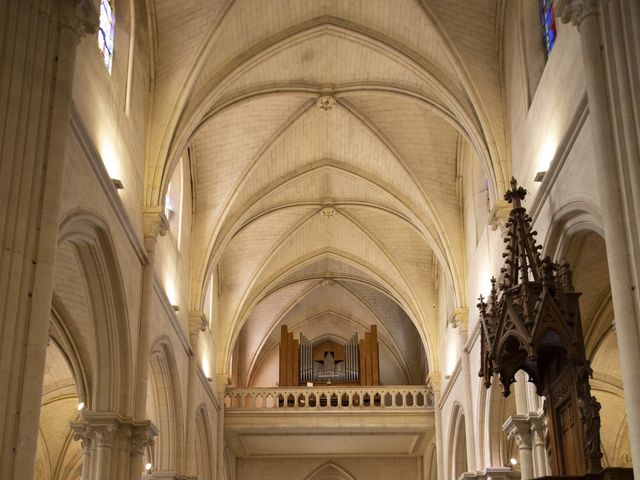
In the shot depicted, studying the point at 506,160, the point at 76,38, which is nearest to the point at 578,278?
the point at 506,160

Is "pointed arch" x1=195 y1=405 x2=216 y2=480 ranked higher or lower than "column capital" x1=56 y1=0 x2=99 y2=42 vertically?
lower

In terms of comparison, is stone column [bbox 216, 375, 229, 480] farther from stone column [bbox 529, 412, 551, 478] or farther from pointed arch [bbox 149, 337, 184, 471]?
stone column [bbox 529, 412, 551, 478]

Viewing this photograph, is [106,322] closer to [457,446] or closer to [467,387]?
[467,387]

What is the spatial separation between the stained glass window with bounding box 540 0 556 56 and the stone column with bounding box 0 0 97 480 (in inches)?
274

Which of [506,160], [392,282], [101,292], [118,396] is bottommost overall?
[118,396]

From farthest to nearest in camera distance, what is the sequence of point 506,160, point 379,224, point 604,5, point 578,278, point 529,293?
point 379,224, point 506,160, point 578,278, point 529,293, point 604,5

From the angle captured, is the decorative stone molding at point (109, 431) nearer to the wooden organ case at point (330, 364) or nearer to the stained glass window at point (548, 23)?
the stained glass window at point (548, 23)

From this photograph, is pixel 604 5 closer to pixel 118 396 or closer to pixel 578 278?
pixel 578 278

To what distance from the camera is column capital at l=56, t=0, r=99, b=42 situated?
10805 mm

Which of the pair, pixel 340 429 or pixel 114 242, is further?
pixel 340 429

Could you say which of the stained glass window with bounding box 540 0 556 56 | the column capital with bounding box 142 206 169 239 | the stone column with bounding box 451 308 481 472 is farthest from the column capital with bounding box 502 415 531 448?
the column capital with bounding box 142 206 169 239

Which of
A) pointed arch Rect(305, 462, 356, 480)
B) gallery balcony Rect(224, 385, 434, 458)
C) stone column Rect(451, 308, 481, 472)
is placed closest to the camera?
stone column Rect(451, 308, 481, 472)

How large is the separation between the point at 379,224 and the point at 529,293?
14919mm

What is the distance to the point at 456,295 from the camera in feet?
71.2
